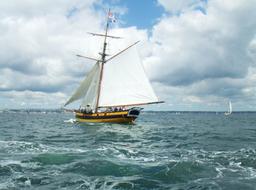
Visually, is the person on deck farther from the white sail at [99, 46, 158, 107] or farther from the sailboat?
the white sail at [99, 46, 158, 107]

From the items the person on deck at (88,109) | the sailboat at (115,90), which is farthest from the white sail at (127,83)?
the person on deck at (88,109)

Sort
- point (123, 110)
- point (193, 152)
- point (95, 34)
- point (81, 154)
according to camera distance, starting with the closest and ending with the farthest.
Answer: point (81, 154) → point (193, 152) → point (123, 110) → point (95, 34)

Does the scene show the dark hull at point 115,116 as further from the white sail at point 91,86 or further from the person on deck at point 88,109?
the white sail at point 91,86

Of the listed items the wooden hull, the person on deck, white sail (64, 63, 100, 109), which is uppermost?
white sail (64, 63, 100, 109)

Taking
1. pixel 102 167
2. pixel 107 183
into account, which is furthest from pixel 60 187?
pixel 102 167

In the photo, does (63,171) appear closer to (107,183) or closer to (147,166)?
(107,183)

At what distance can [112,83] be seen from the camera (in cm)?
6694

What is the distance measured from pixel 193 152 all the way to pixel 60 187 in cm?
1335

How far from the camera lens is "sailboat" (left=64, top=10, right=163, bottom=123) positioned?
63656mm

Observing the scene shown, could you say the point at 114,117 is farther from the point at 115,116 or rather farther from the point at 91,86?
the point at 91,86

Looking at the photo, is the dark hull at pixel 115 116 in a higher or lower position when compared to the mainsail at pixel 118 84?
lower

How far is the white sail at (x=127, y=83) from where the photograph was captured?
63.4 meters

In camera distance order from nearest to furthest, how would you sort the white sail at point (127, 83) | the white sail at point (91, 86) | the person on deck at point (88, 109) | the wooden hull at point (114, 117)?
1. the white sail at point (127, 83)
2. the wooden hull at point (114, 117)
3. the white sail at point (91, 86)
4. the person on deck at point (88, 109)

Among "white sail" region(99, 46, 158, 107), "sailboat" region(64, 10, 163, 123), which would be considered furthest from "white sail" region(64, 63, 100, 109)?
"white sail" region(99, 46, 158, 107)
